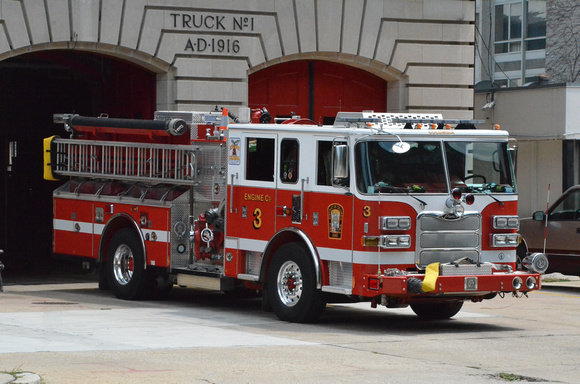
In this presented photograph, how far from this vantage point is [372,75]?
24.3m

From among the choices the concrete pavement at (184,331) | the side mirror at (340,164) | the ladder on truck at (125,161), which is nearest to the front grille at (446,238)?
the side mirror at (340,164)

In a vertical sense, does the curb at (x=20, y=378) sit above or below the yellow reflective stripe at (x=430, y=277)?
below

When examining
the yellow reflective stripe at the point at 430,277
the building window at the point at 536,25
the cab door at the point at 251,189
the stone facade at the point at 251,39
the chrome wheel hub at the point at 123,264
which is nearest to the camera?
the yellow reflective stripe at the point at 430,277

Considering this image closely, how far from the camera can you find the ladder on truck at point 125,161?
16.1 metres

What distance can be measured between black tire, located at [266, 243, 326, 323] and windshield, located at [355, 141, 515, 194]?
1.25 metres

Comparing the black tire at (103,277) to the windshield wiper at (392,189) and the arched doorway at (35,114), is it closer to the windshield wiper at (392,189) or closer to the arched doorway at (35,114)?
the windshield wiper at (392,189)

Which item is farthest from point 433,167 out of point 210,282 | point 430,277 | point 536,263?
point 210,282

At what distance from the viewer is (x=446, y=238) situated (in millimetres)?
13969

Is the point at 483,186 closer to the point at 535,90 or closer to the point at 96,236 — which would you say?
the point at 96,236

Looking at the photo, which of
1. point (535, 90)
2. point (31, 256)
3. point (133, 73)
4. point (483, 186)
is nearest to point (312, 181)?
point (483, 186)

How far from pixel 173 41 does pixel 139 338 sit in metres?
10.2

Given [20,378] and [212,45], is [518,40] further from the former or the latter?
[20,378]

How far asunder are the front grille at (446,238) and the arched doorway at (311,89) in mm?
9167

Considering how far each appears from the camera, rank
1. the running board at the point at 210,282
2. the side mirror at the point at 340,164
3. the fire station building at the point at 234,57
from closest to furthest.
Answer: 1. the side mirror at the point at 340,164
2. the running board at the point at 210,282
3. the fire station building at the point at 234,57
